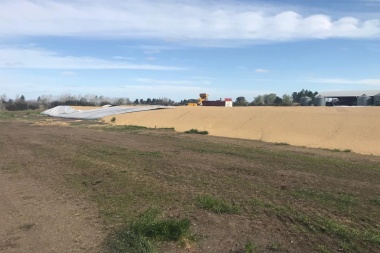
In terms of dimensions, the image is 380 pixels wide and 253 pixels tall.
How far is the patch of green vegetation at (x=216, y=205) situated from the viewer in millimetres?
6895

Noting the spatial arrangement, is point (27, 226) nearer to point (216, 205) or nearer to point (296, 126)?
point (216, 205)

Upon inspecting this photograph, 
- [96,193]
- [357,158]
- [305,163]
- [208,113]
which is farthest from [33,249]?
[208,113]

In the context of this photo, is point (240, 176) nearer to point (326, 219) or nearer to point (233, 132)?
point (326, 219)

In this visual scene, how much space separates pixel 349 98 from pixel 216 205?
60.8 meters

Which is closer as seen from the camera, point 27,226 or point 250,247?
point 250,247

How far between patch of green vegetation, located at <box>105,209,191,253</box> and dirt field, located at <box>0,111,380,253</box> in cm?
12

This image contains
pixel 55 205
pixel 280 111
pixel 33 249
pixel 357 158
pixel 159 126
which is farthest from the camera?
pixel 159 126

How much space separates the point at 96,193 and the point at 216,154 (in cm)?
696

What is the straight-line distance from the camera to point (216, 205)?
280 inches

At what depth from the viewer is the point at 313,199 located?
25.2 ft

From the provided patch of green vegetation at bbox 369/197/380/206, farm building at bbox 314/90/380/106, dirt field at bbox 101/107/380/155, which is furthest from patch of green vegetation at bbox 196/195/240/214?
farm building at bbox 314/90/380/106

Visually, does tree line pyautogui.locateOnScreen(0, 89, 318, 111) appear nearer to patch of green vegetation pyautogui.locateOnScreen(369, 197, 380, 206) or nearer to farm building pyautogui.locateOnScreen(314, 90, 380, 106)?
farm building pyautogui.locateOnScreen(314, 90, 380, 106)

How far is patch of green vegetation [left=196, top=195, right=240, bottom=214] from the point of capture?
22.6 feet

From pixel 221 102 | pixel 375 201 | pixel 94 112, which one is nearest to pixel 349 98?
pixel 221 102
